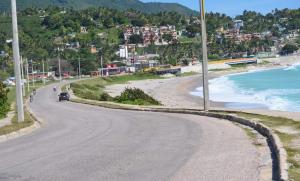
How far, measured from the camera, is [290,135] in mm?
14680

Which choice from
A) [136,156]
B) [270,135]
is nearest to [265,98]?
[270,135]

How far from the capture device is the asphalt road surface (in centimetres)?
1032

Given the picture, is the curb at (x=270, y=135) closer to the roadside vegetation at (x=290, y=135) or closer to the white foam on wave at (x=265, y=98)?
the roadside vegetation at (x=290, y=135)

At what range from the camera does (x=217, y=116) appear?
2405 cm

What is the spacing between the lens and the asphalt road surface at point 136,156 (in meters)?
10.3

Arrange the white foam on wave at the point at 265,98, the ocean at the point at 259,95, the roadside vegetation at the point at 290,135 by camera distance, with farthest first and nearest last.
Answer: the ocean at the point at 259,95
the white foam on wave at the point at 265,98
the roadside vegetation at the point at 290,135

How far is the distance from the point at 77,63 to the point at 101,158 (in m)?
156

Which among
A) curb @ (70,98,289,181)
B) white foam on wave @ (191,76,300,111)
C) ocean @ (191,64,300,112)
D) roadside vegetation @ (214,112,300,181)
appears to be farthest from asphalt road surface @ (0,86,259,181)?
white foam on wave @ (191,76,300,111)

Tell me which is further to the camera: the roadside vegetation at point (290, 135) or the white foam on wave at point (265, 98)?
the white foam on wave at point (265, 98)

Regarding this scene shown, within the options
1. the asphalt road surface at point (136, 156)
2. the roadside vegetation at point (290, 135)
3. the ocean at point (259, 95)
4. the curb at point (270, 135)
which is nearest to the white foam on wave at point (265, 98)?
the ocean at point (259, 95)

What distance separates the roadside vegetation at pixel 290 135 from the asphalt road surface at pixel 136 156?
25.3 inches

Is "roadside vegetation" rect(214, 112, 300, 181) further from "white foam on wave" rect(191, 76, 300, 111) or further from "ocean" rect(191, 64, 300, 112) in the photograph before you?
"white foam on wave" rect(191, 76, 300, 111)

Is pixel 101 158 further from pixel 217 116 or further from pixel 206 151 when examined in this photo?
pixel 217 116

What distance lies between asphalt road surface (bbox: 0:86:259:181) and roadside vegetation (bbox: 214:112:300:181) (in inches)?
25.3
